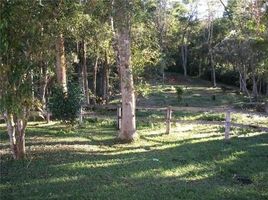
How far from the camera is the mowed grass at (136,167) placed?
1071 centimetres

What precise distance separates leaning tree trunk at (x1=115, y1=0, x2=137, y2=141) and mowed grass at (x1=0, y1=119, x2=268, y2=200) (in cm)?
57

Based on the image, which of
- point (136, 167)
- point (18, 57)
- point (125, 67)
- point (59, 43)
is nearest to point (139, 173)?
point (136, 167)

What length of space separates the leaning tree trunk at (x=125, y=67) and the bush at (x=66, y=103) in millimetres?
3343

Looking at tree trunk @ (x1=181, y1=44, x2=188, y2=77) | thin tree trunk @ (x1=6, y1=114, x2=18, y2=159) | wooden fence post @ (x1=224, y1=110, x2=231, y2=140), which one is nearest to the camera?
thin tree trunk @ (x1=6, y1=114, x2=18, y2=159)

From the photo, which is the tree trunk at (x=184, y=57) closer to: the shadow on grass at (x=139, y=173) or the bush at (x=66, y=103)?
the bush at (x=66, y=103)

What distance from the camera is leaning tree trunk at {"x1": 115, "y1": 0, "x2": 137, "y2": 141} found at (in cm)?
1592

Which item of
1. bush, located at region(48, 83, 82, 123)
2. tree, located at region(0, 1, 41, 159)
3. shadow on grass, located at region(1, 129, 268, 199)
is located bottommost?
shadow on grass, located at region(1, 129, 268, 199)

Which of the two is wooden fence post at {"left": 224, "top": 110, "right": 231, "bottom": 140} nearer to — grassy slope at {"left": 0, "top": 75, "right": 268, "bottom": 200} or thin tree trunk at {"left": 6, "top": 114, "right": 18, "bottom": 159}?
grassy slope at {"left": 0, "top": 75, "right": 268, "bottom": 200}

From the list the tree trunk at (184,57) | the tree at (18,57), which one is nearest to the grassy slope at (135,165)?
the tree at (18,57)

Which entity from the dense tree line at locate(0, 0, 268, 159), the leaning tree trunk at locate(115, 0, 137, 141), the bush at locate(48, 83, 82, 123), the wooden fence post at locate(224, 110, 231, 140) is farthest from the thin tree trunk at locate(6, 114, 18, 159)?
the wooden fence post at locate(224, 110, 231, 140)

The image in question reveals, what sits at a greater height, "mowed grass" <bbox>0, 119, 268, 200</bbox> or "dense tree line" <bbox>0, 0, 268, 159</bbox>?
"dense tree line" <bbox>0, 0, 268, 159</bbox>

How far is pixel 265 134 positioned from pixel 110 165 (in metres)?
9.23

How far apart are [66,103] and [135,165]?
25.2ft

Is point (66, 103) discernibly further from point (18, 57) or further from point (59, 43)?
point (18, 57)
